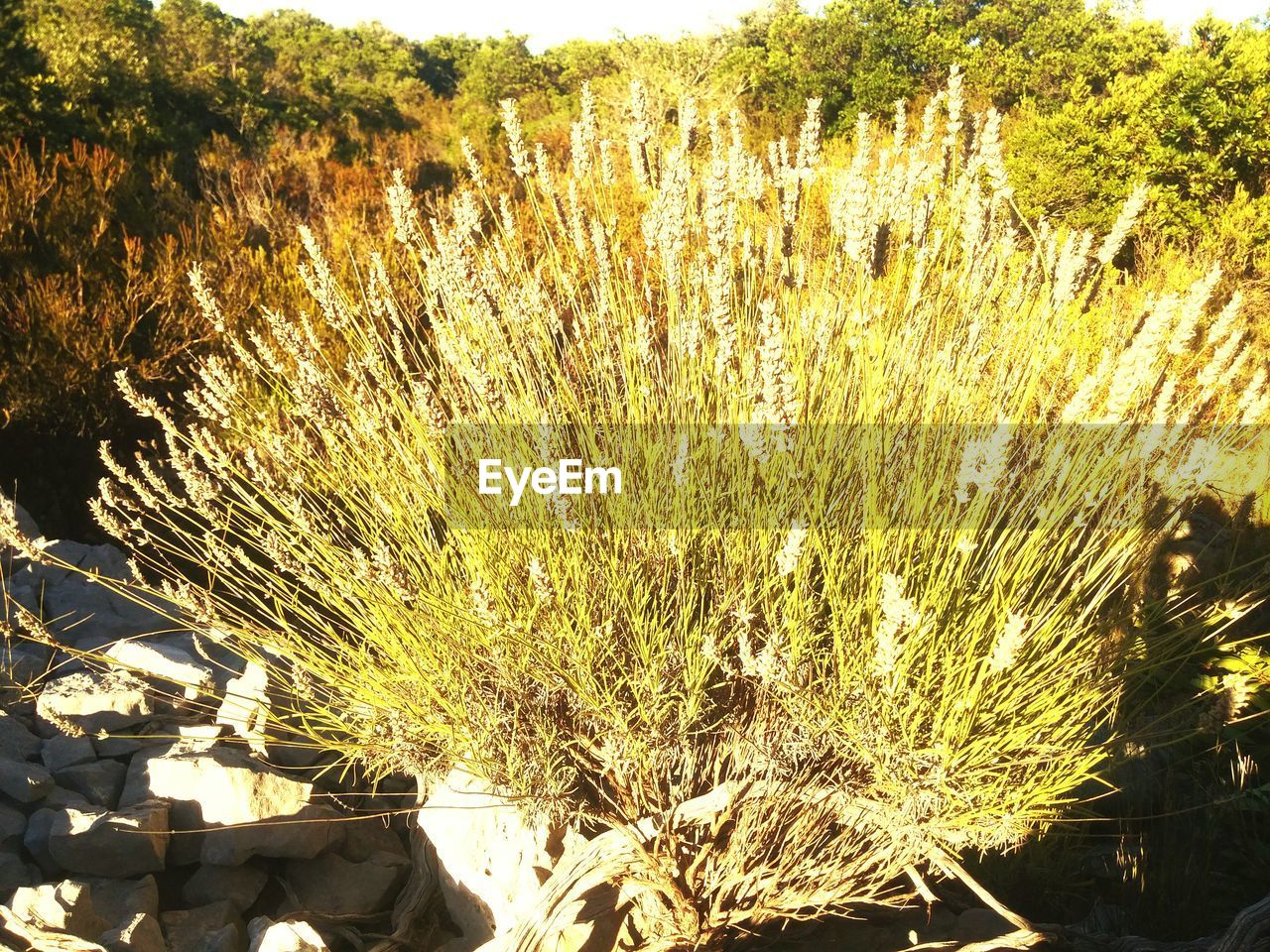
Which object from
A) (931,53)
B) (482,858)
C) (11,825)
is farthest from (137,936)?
(931,53)

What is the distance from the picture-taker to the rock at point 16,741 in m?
2.41

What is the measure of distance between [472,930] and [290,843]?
19.7 inches

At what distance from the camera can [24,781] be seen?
224cm

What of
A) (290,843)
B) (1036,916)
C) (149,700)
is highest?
(149,700)

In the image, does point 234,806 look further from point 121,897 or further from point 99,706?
point 99,706

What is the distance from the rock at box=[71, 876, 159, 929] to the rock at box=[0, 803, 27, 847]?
204 millimetres

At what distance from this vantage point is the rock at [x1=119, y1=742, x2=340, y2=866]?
218 centimetres

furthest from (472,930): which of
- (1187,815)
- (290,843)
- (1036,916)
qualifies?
(1187,815)

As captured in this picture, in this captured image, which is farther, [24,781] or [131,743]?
[131,743]

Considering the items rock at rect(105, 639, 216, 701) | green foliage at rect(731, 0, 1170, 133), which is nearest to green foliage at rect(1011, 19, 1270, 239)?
green foliage at rect(731, 0, 1170, 133)

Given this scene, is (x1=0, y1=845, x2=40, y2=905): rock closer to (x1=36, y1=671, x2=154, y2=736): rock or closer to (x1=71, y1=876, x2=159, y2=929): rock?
(x1=71, y1=876, x2=159, y2=929): rock

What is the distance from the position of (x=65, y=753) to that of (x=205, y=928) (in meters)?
0.73

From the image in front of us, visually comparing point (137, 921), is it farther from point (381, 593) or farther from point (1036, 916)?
point (1036, 916)

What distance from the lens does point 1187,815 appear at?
226cm
